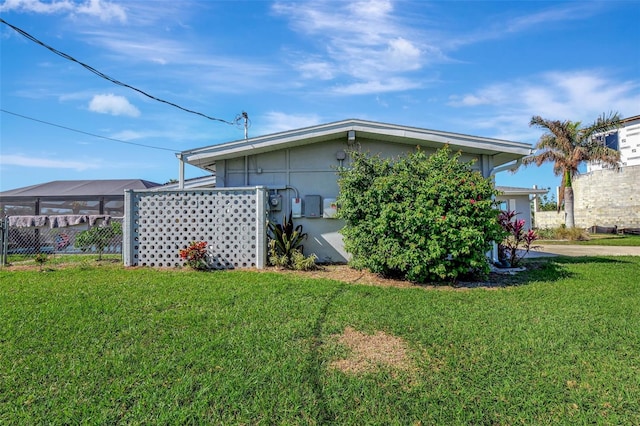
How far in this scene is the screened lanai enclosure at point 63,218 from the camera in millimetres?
9188

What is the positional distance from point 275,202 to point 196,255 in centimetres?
218

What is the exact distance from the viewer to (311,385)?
2736 millimetres

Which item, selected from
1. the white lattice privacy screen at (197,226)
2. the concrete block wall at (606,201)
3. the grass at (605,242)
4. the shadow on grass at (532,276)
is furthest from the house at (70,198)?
the concrete block wall at (606,201)

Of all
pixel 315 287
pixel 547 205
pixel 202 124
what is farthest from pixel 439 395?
pixel 547 205

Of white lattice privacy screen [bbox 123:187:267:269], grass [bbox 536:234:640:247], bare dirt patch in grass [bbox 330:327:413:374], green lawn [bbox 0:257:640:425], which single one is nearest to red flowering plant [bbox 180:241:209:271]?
white lattice privacy screen [bbox 123:187:267:269]

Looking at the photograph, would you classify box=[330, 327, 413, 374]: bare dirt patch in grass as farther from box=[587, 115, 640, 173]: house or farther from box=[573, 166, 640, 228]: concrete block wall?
box=[587, 115, 640, 173]: house

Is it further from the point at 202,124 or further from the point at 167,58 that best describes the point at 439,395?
the point at 202,124

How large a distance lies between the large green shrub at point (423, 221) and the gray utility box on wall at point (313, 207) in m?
1.56

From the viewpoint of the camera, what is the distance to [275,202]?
8.43m

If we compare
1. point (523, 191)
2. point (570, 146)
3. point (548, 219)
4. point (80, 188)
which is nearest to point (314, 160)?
point (80, 188)

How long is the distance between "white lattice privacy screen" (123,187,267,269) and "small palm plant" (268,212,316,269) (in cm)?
26

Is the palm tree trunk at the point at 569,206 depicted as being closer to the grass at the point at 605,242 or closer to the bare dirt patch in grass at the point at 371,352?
the grass at the point at 605,242

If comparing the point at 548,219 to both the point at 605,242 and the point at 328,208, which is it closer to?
the point at 605,242

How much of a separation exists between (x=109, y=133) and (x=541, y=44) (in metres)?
17.3
